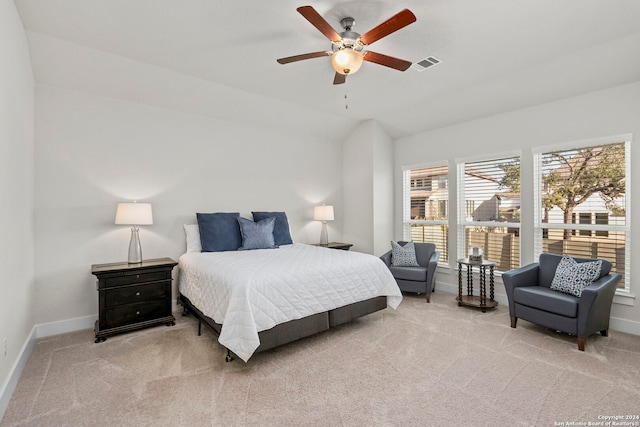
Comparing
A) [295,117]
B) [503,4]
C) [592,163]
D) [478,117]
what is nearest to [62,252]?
[295,117]

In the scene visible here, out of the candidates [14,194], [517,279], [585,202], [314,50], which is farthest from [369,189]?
[14,194]

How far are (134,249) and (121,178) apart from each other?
0.92 metres

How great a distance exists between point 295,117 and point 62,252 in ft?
11.6

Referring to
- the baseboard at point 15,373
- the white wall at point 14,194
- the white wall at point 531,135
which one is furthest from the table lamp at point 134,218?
the white wall at point 531,135

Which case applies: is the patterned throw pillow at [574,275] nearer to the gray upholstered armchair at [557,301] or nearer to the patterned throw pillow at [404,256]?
the gray upholstered armchair at [557,301]

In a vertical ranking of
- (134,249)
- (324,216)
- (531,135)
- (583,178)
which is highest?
(531,135)

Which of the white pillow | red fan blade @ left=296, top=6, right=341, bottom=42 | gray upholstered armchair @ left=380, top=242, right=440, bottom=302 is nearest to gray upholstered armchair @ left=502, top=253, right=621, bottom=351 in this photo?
gray upholstered armchair @ left=380, top=242, right=440, bottom=302

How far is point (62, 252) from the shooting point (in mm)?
3453

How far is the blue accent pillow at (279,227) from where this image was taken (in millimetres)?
4770

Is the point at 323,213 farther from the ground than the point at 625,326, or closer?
farther from the ground

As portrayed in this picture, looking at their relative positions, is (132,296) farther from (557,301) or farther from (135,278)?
(557,301)

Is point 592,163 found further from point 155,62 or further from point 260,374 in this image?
point 155,62

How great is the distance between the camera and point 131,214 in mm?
3496

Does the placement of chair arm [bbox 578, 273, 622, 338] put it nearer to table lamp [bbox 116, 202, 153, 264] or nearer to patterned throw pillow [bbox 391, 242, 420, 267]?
patterned throw pillow [bbox 391, 242, 420, 267]
